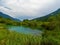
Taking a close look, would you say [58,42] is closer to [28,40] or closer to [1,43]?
[28,40]

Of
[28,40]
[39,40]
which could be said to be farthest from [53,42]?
[28,40]

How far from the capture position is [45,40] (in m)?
22.3

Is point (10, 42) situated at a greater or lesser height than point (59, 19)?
lesser

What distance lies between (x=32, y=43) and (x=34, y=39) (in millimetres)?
847

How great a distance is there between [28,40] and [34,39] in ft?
2.95

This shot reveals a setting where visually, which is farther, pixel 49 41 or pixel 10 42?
pixel 49 41

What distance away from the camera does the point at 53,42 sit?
22.0m

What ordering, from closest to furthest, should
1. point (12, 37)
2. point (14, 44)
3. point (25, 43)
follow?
point (14, 44) < point (25, 43) < point (12, 37)

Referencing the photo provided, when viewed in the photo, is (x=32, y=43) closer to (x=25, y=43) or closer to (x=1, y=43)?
(x=25, y=43)

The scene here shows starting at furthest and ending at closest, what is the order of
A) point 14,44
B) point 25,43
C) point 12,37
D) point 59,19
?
point 59,19, point 12,37, point 25,43, point 14,44

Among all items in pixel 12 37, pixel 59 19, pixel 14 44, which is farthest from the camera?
pixel 59 19

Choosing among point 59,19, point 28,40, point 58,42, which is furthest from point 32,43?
point 59,19

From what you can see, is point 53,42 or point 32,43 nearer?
point 32,43

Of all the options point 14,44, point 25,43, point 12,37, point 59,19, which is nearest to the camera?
point 14,44
